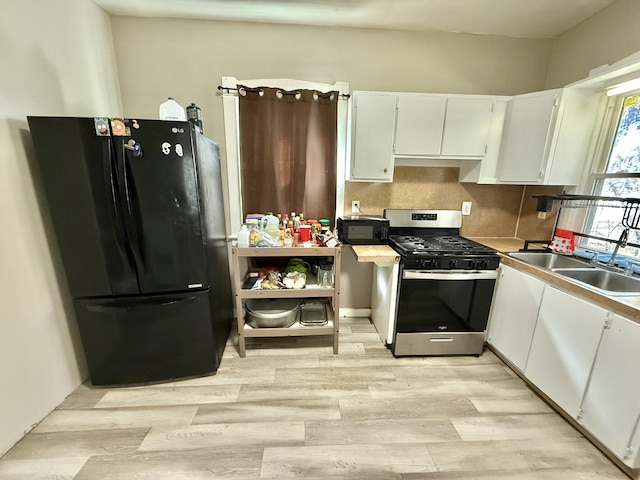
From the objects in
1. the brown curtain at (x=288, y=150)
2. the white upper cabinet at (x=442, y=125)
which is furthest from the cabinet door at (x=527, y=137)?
the brown curtain at (x=288, y=150)

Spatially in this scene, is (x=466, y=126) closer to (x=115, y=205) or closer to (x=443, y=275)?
(x=443, y=275)

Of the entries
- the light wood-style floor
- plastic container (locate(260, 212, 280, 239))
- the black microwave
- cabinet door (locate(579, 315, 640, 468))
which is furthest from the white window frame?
plastic container (locate(260, 212, 280, 239))

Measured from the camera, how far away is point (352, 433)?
4.94 ft

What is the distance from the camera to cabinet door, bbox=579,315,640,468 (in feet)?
4.05

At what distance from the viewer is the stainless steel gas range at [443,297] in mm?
1966

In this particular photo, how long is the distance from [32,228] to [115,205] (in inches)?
18.4

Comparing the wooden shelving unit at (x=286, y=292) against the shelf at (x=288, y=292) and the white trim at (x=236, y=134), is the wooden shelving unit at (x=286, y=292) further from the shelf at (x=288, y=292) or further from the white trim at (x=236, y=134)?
the white trim at (x=236, y=134)

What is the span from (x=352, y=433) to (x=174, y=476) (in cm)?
92

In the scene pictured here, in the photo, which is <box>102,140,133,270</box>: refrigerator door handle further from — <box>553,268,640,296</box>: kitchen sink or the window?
the window

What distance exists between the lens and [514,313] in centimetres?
193

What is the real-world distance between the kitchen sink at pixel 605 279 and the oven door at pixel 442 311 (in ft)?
1.47

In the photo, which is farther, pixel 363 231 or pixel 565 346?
pixel 363 231

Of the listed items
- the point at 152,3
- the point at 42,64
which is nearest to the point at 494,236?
the point at 152,3

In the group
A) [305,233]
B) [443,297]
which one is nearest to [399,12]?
[305,233]
